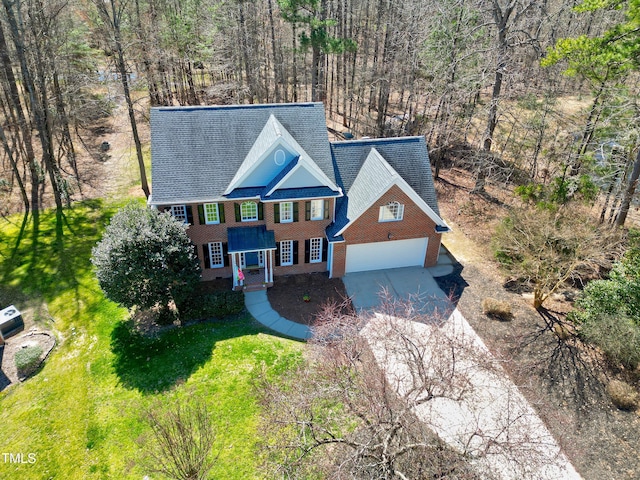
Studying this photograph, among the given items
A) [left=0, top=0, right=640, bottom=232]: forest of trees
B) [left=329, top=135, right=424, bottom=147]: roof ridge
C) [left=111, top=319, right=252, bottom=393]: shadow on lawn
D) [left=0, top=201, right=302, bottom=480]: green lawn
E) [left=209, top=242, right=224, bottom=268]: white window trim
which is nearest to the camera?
[left=0, top=201, right=302, bottom=480]: green lawn

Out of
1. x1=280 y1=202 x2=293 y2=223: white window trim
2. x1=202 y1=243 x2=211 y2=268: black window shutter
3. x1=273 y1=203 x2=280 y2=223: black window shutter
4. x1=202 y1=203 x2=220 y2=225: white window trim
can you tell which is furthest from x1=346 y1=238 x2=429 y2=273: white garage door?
x1=202 y1=243 x2=211 y2=268: black window shutter

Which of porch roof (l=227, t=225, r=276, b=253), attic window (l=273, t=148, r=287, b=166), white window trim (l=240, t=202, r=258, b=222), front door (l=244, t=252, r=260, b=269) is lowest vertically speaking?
front door (l=244, t=252, r=260, b=269)

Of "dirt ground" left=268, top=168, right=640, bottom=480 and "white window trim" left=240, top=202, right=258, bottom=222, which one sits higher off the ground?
"white window trim" left=240, top=202, right=258, bottom=222

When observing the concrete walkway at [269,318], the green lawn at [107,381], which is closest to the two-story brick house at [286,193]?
the concrete walkway at [269,318]

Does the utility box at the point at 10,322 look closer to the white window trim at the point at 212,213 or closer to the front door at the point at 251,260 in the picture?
the white window trim at the point at 212,213

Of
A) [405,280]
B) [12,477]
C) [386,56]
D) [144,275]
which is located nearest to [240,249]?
[144,275]

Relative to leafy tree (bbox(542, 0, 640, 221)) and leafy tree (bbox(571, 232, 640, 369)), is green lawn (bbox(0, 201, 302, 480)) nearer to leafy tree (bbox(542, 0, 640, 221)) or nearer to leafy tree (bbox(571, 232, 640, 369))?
leafy tree (bbox(571, 232, 640, 369))

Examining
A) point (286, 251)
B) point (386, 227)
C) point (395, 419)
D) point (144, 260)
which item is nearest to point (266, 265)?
point (286, 251)

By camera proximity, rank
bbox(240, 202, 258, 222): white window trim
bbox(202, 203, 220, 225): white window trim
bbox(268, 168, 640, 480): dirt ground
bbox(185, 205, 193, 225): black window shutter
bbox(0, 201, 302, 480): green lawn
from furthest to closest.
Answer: bbox(240, 202, 258, 222): white window trim < bbox(202, 203, 220, 225): white window trim < bbox(185, 205, 193, 225): black window shutter < bbox(268, 168, 640, 480): dirt ground < bbox(0, 201, 302, 480): green lawn
